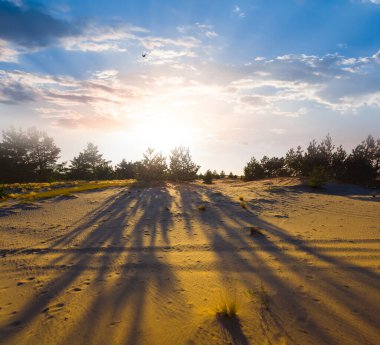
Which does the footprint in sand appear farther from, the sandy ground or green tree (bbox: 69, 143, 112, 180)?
green tree (bbox: 69, 143, 112, 180)

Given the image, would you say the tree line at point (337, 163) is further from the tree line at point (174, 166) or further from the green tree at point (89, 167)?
the green tree at point (89, 167)

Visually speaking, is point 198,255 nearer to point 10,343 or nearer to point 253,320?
point 253,320

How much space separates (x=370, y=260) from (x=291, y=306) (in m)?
2.74

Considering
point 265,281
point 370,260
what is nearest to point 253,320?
point 265,281

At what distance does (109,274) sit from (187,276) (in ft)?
4.59

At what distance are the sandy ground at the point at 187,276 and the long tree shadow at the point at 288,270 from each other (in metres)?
0.02

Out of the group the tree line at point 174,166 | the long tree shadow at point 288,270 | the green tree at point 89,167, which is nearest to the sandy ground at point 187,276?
the long tree shadow at point 288,270

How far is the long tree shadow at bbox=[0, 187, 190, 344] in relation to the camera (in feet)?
12.8

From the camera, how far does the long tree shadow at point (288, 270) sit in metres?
3.90

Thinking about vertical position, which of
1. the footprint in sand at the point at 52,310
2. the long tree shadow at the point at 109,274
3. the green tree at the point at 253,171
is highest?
the green tree at the point at 253,171

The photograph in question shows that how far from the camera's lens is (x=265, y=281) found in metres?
5.18

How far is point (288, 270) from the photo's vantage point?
18.5 ft

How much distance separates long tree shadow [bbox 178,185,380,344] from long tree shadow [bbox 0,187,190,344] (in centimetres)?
132

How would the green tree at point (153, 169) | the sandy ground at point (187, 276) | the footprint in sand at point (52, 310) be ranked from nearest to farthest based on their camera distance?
the sandy ground at point (187, 276) < the footprint in sand at point (52, 310) < the green tree at point (153, 169)
